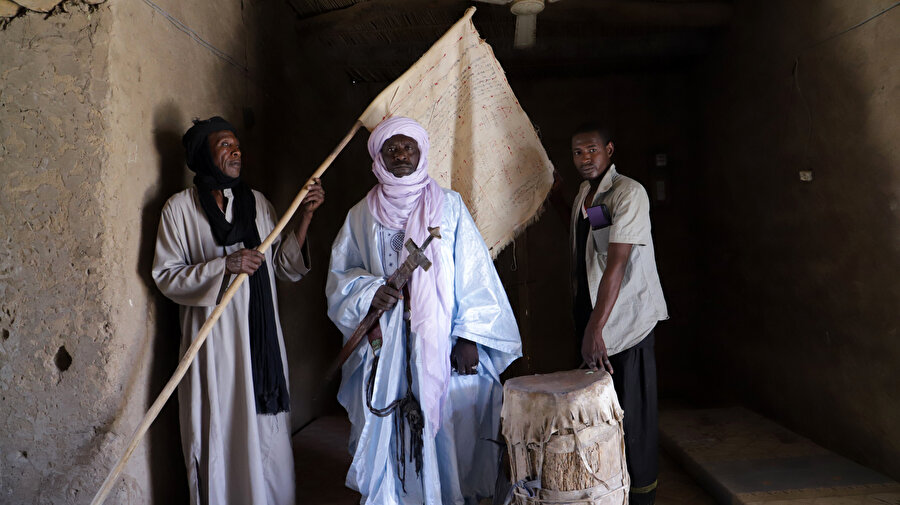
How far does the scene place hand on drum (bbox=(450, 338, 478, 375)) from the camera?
2.86 metres

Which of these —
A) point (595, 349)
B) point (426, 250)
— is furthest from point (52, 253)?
point (595, 349)

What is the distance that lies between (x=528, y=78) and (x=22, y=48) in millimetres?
4179

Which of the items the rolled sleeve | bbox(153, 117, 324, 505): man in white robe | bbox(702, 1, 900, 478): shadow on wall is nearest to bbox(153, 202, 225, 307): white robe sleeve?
bbox(153, 117, 324, 505): man in white robe

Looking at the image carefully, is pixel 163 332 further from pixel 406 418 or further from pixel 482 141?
pixel 482 141

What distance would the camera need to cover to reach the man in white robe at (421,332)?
9.18ft

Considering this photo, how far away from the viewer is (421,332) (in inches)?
110

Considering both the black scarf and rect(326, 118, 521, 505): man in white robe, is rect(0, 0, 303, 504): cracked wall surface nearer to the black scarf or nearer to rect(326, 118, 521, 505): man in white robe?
the black scarf

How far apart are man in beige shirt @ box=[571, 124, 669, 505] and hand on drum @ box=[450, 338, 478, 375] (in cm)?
52

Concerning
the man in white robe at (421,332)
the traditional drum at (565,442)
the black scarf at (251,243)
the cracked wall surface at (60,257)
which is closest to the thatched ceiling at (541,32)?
the man in white robe at (421,332)

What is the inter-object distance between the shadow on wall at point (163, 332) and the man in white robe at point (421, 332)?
75 centimetres

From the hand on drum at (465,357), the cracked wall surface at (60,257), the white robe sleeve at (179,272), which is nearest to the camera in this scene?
the cracked wall surface at (60,257)

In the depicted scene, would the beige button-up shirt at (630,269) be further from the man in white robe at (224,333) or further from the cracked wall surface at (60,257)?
the cracked wall surface at (60,257)

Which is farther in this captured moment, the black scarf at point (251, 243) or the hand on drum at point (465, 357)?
the hand on drum at point (465, 357)

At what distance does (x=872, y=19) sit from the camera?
2994 mm
